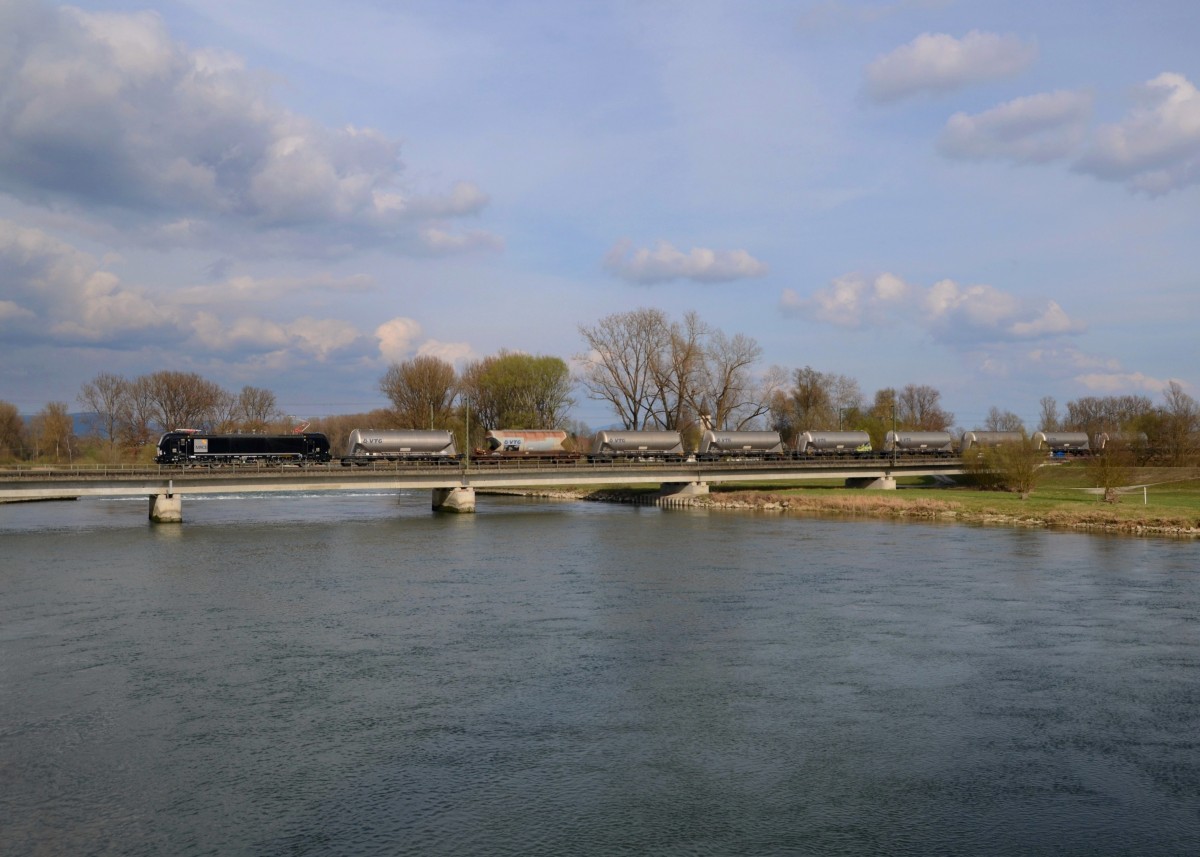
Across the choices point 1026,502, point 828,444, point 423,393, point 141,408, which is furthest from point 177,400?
point 1026,502

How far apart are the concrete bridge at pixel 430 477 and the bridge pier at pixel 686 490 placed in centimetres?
10

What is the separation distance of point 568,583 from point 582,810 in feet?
71.8

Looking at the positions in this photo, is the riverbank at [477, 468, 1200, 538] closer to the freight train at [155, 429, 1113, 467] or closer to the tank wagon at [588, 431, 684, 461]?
the tank wagon at [588, 431, 684, 461]

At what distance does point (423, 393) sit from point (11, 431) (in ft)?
213

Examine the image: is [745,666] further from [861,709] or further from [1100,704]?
[1100,704]

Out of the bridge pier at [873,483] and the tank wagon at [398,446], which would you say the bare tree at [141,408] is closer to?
the tank wagon at [398,446]

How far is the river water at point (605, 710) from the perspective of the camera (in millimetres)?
13836

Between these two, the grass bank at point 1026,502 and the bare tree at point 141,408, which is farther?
the bare tree at point 141,408

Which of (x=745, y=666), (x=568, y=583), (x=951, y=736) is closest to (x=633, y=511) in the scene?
(x=568, y=583)

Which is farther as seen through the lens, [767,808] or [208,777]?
[208,777]

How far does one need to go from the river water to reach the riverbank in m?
17.3

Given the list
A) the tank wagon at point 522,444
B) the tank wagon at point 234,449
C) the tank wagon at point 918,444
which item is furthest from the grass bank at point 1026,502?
the tank wagon at point 234,449

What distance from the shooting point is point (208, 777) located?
1573 centimetres

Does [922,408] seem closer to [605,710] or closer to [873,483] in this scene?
[873,483]
